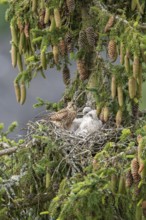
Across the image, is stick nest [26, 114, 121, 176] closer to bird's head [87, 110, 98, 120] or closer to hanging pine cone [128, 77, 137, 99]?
bird's head [87, 110, 98, 120]

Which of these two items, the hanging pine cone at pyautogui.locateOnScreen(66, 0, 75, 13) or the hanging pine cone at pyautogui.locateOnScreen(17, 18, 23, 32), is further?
the hanging pine cone at pyautogui.locateOnScreen(17, 18, 23, 32)

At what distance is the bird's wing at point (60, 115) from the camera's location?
8.05 metres

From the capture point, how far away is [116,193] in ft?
22.4

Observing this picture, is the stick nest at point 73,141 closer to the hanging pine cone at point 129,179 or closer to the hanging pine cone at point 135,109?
the hanging pine cone at point 135,109

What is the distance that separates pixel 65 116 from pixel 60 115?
0.04 metres

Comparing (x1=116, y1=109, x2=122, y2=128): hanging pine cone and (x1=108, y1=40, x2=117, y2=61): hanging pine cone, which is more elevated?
(x1=108, y1=40, x2=117, y2=61): hanging pine cone

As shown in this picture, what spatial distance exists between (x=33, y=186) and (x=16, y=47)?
42.4 inches

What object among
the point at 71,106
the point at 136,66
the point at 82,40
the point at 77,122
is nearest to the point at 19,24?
the point at 82,40

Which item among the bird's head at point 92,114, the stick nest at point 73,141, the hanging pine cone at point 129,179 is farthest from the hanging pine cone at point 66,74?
the hanging pine cone at point 129,179

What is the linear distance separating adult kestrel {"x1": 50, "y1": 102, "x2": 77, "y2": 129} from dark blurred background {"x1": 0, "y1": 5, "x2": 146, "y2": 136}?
38.7 ft

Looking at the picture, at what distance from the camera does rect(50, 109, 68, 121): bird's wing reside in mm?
8055

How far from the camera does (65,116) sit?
812 cm

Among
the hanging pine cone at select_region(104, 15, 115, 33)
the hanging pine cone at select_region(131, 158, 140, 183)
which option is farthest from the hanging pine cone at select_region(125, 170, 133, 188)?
the hanging pine cone at select_region(104, 15, 115, 33)

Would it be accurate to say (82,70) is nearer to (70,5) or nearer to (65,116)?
(65,116)
